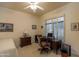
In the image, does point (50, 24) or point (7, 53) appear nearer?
point (7, 53)

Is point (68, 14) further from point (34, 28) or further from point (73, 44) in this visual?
point (34, 28)

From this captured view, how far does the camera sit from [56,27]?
13.5 feet

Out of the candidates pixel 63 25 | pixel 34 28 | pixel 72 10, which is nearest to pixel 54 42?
pixel 63 25

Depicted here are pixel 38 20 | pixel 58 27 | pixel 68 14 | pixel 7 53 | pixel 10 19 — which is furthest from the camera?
pixel 58 27

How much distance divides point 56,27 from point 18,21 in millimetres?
1736

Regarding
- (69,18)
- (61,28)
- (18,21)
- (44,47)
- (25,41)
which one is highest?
(69,18)

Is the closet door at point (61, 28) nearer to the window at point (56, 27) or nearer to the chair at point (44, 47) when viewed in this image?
the window at point (56, 27)

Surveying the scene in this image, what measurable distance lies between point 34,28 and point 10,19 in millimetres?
970

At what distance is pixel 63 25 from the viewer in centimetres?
405

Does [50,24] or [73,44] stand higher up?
[50,24]

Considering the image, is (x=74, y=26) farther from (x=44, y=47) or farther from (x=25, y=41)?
(x=25, y=41)

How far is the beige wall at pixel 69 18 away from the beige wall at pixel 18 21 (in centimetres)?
55

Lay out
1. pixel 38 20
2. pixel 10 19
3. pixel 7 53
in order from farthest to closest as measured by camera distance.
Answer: pixel 38 20, pixel 10 19, pixel 7 53

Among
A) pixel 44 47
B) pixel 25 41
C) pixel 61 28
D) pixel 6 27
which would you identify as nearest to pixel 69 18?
pixel 61 28
